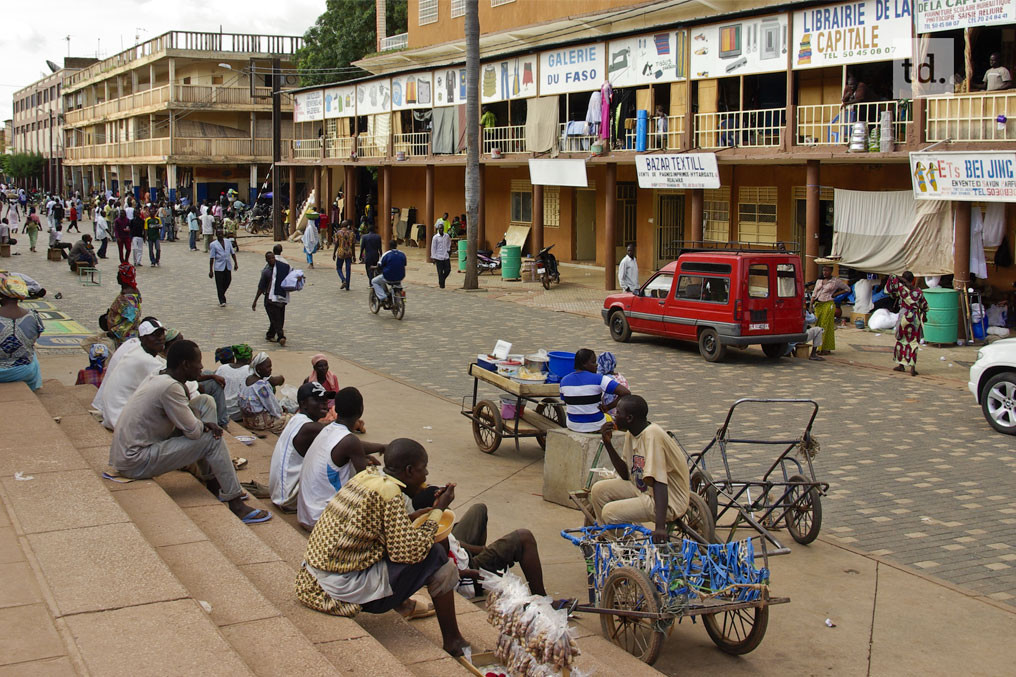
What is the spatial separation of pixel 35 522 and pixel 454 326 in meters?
14.7

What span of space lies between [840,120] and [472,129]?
32.3 feet

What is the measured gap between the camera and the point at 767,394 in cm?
1450

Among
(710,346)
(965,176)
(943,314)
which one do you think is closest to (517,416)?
(710,346)

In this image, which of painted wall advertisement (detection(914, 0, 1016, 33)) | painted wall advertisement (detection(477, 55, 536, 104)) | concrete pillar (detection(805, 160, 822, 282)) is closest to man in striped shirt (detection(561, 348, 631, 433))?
painted wall advertisement (detection(914, 0, 1016, 33))

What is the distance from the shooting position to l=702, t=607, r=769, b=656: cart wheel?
240 inches

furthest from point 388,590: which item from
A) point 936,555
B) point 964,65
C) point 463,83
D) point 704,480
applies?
point 463,83

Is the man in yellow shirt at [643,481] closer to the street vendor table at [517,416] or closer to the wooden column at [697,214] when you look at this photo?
the street vendor table at [517,416]

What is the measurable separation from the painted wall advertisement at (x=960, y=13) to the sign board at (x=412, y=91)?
62.3 feet

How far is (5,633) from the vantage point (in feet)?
15.4

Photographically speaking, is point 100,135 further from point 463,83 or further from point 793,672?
point 793,672

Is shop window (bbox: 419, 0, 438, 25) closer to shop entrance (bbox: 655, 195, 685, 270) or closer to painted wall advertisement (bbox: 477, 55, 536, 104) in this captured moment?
painted wall advertisement (bbox: 477, 55, 536, 104)

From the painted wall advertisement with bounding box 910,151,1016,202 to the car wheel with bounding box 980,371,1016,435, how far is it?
259 inches

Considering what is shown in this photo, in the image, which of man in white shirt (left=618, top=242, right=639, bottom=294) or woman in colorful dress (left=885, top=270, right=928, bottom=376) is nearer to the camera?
woman in colorful dress (left=885, top=270, right=928, bottom=376)

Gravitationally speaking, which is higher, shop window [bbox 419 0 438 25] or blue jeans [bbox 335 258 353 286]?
shop window [bbox 419 0 438 25]
